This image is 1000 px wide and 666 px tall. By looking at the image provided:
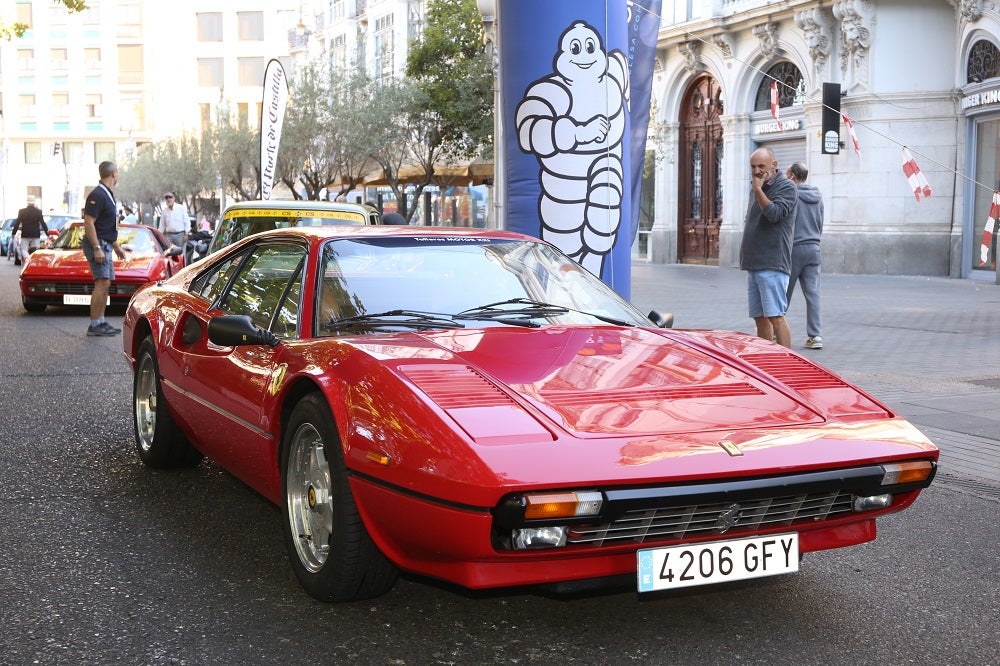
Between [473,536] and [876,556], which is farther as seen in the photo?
[876,556]

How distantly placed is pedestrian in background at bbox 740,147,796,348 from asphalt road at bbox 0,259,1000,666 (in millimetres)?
4144

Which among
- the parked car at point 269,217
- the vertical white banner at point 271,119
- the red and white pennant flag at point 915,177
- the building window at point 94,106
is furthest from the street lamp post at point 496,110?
the building window at point 94,106

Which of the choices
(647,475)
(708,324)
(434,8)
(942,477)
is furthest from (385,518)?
(434,8)

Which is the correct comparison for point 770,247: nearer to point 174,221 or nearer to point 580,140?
point 580,140

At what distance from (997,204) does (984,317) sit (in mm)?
4871

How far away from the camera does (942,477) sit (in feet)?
19.4

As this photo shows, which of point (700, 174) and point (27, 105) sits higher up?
point (27, 105)

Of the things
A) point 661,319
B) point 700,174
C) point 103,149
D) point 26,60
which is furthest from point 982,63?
point 26,60

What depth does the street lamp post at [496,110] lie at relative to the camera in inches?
379

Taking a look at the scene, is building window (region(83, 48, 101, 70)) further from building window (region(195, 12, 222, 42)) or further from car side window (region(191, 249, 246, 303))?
car side window (region(191, 249, 246, 303))

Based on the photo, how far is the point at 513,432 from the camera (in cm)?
326

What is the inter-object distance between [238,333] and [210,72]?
9163 centimetres

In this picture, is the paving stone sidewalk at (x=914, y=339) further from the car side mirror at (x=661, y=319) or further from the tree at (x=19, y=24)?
the tree at (x=19, y=24)

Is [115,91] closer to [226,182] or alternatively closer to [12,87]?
[12,87]
